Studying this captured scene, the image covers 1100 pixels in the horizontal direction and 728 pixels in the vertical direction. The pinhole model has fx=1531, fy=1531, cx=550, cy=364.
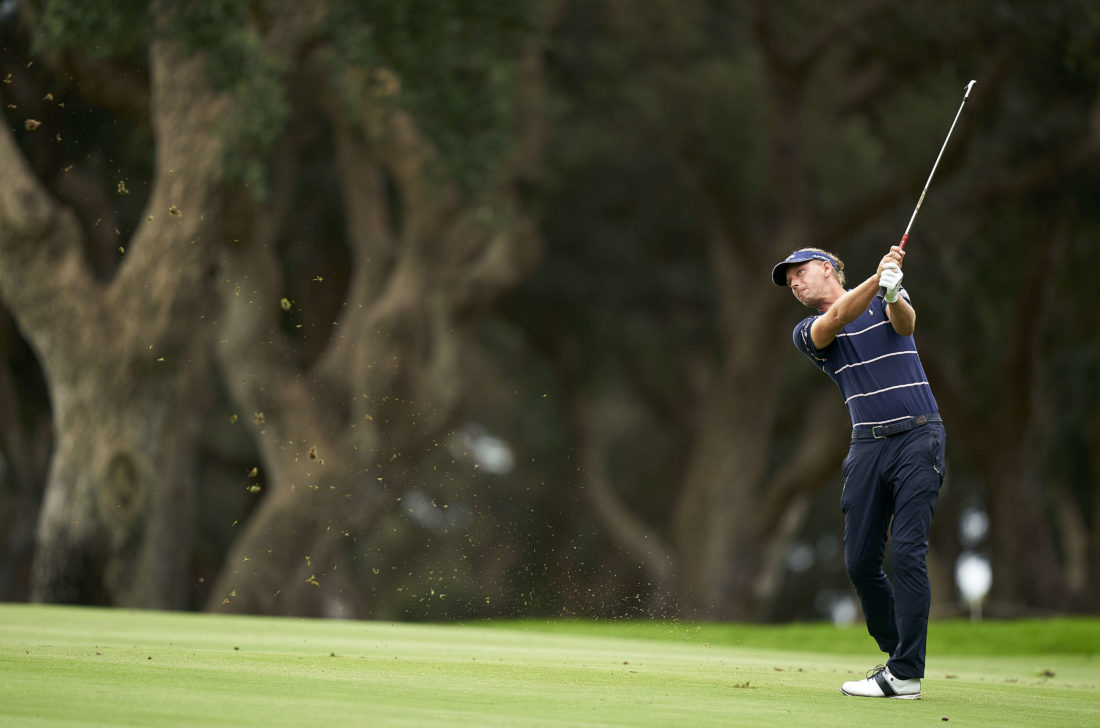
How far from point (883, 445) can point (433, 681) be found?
2385 millimetres

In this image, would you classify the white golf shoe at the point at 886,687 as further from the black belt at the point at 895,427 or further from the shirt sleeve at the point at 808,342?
the shirt sleeve at the point at 808,342

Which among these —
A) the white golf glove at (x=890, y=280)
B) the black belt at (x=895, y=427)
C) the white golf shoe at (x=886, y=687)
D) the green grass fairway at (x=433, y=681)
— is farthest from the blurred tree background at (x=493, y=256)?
the white golf shoe at (x=886, y=687)

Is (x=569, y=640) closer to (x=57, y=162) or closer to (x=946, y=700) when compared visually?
(x=946, y=700)

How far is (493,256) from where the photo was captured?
22.9 m

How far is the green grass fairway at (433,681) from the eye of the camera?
5.13 metres

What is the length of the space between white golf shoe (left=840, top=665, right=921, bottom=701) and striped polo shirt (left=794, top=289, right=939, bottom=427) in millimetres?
1182

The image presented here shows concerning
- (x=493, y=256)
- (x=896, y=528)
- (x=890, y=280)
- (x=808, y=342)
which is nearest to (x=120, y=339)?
(x=493, y=256)

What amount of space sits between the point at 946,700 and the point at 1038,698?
2.53ft

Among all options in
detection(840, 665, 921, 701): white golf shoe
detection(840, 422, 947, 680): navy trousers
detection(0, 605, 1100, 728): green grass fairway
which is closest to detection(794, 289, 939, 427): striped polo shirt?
detection(840, 422, 947, 680): navy trousers

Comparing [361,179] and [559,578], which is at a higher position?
[361,179]

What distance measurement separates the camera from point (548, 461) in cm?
3659

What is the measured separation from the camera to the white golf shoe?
22.6 feet

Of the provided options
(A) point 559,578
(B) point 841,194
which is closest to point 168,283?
(B) point 841,194

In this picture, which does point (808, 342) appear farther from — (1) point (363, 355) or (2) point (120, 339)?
(1) point (363, 355)
